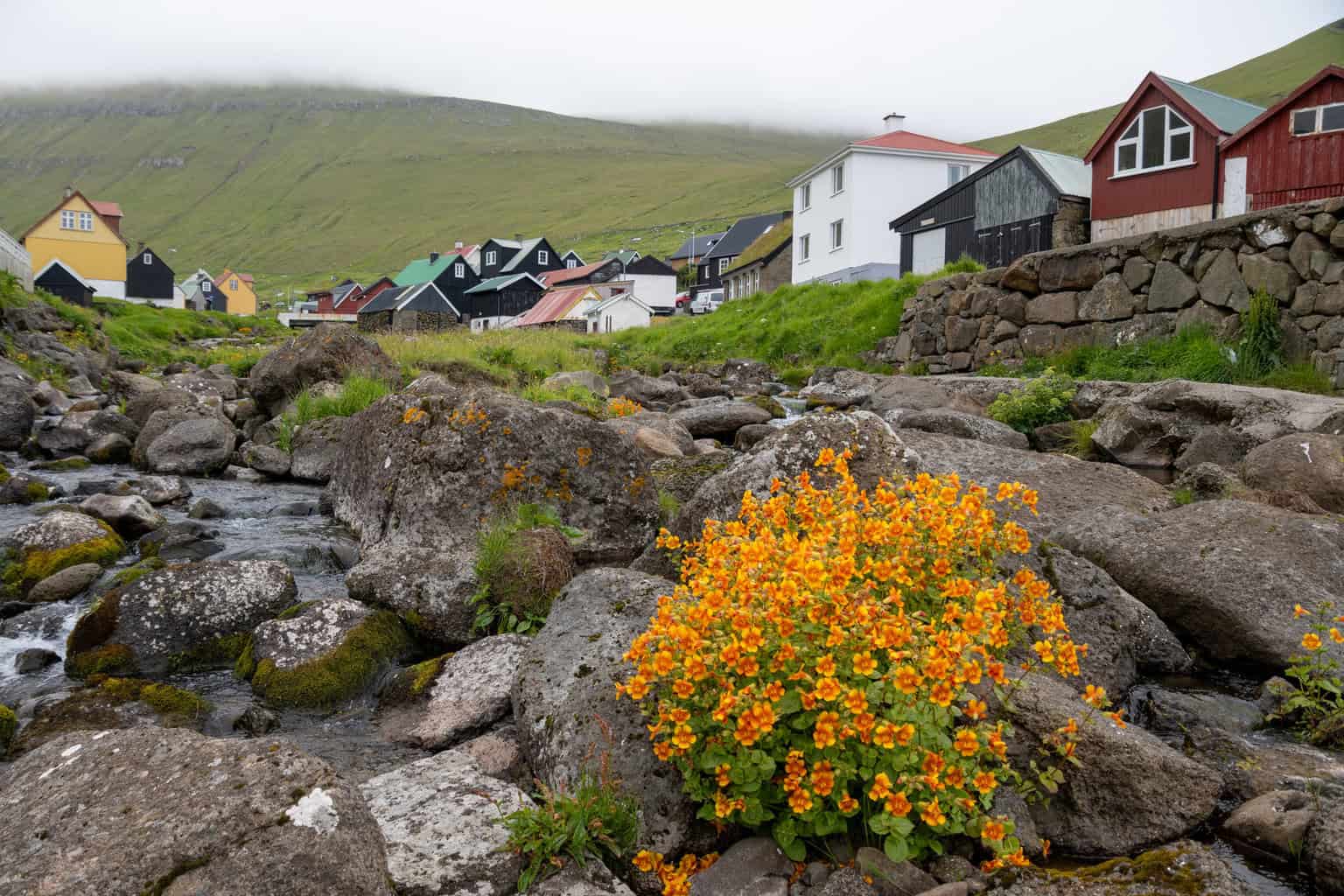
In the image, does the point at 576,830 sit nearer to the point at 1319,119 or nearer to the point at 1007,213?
the point at 1319,119

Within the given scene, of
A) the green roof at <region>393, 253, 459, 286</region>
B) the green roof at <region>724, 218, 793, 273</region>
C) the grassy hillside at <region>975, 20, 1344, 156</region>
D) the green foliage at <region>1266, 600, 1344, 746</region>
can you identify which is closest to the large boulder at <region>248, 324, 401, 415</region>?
the green foliage at <region>1266, 600, 1344, 746</region>

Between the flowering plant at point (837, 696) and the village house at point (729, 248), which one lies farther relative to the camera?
the village house at point (729, 248)

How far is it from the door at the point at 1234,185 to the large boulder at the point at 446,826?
28941mm

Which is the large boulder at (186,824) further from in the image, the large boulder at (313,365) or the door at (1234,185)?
the door at (1234,185)

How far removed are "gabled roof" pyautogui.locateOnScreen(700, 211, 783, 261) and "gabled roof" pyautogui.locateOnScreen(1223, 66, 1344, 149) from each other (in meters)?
67.2

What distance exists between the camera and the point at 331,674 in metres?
6.20

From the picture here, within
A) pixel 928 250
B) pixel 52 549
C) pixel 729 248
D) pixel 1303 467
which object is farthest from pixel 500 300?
pixel 1303 467

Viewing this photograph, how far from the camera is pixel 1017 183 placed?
3459 cm

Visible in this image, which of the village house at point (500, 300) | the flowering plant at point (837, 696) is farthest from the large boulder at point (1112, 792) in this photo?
the village house at point (500, 300)

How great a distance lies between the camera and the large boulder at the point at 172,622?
259 inches

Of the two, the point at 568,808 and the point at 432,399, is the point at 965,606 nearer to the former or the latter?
the point at 568,808

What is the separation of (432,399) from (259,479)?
623 cm

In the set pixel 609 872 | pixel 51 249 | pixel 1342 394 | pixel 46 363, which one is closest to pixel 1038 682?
pixel 609 872

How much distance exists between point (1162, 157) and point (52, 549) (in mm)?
30746
